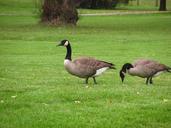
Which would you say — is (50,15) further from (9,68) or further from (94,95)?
(94,95)

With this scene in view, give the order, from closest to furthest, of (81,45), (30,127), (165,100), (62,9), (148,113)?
(30,127) < (148,113) < (165,100) < (81,45) < (62,9)

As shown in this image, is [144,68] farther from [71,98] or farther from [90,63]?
[71,98]

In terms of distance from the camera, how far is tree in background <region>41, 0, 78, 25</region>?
5347 cm

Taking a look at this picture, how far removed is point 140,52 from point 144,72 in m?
14.9

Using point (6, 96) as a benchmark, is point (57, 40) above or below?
below

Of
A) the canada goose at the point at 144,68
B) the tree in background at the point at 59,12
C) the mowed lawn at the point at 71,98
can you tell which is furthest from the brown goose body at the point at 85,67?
the tree in background at the point at 59,12

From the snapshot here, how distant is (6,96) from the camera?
14.7 meters

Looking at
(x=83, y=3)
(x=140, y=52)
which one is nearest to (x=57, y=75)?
(x=140, y=52)

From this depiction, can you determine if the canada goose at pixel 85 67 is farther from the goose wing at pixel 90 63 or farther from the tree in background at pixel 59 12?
the tree in background at pixel 59 12

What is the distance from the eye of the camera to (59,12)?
53.9m

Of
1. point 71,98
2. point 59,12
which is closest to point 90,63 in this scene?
point 71,98

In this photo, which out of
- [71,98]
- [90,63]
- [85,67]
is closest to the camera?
[71,98]

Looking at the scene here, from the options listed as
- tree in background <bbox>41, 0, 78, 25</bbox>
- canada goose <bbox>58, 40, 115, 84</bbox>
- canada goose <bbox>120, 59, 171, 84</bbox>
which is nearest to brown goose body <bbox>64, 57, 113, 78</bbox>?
canada goose <bbox>58, 40, 115, 84</bbox>

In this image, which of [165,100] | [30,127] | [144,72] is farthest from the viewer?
[144,72]
